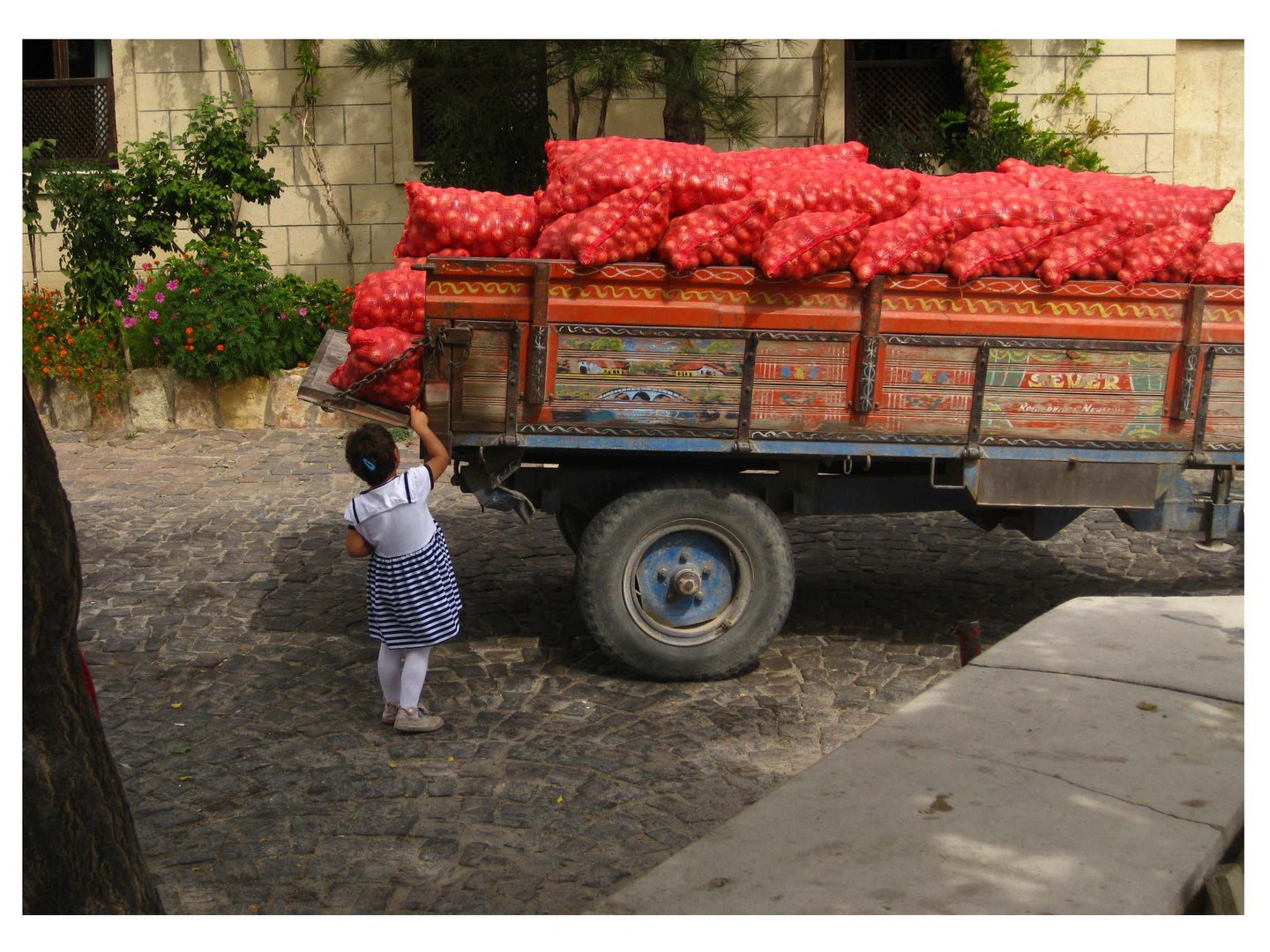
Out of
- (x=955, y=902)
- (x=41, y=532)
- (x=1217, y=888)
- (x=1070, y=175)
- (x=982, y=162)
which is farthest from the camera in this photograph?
(x=982, y=162)

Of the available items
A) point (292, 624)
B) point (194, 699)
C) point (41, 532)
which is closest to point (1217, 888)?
point (41, 532)

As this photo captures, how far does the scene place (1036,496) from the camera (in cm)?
552

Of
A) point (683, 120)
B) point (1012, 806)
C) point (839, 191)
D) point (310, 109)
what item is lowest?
point (1012, 806)

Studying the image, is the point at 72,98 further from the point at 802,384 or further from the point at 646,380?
the point at 802,384

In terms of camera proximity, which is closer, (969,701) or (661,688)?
(969,701)

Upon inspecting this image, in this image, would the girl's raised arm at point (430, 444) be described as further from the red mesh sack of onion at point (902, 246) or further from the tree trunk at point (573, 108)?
the tree trunk at point (573, 108)

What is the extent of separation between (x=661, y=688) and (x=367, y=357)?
73.9 inches

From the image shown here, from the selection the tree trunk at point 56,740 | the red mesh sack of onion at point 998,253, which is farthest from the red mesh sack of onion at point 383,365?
the tree trunk at point 56,740

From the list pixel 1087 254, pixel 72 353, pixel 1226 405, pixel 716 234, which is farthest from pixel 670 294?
pixel 72 353

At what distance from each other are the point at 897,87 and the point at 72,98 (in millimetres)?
7970

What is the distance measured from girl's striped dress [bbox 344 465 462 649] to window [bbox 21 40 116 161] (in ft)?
30.0

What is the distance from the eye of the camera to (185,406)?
36.1ft

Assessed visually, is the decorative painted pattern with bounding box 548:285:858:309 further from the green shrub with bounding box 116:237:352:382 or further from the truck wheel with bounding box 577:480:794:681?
the green shrub with bounding box 116:237:352:382

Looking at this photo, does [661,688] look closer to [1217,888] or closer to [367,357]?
[367,357]
